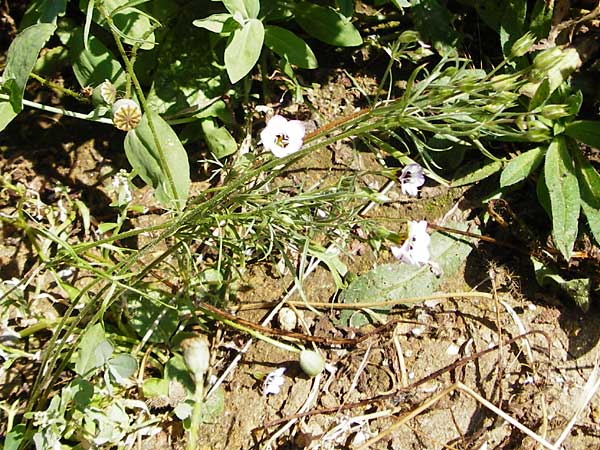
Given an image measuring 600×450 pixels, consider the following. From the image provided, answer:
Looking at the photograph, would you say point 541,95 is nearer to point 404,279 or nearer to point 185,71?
point 404,279

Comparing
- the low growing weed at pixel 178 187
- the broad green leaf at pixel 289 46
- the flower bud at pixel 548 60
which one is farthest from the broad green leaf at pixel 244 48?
the flower bud at pixel 548 60

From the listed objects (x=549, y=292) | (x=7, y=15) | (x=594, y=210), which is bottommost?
(x=549, y=292)

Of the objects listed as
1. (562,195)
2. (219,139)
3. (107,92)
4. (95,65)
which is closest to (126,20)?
(95,65)

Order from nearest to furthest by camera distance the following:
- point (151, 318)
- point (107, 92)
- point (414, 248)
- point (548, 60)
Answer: point (414, 248), point (548, 60), point (107, 92), point (151, 318)

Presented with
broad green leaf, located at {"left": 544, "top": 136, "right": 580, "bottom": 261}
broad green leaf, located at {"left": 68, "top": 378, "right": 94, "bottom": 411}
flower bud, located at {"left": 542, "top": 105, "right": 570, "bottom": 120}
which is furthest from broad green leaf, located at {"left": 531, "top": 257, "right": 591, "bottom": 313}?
broad green leaf, located at {"left": 68, "top": 378, "right": 94, "bottom": 411}

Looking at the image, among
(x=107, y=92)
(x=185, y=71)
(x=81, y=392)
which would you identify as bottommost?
(x=81, y=392)

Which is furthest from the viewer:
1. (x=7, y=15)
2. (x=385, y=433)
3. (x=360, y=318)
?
(x=7, y=15)

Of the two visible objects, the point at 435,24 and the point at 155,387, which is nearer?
the point at 155,387

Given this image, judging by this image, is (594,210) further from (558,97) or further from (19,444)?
(19,444)

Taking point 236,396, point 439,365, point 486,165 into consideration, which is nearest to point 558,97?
point 486,165
